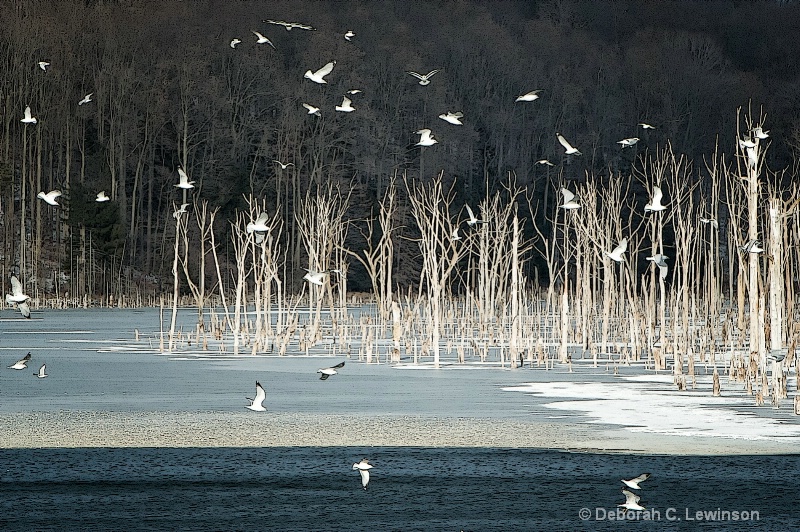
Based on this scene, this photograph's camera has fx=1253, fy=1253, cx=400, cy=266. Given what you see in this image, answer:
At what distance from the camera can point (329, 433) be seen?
10.3m

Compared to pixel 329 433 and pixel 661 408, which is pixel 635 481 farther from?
pixel 661 408

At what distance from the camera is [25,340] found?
22.5 metres

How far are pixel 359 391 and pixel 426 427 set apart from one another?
127 inches

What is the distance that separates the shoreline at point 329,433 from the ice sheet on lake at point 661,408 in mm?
384

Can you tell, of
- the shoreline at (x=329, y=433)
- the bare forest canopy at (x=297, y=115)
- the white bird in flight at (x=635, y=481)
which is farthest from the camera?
the bare forest canopy at (x=297, y=115)

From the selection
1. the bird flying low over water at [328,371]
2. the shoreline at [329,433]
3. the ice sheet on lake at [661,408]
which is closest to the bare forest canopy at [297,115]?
the bird flying low over water at [328,371]

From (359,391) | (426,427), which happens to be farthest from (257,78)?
(426,427)

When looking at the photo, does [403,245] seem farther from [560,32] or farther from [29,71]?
[560,32]

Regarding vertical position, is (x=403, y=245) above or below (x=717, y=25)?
below

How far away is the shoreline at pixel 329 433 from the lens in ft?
31.3

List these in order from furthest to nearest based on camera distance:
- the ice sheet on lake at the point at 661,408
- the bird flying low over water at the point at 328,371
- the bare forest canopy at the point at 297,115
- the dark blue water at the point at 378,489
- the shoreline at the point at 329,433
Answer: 1. the bare forest canopy at the point at 297,115
2. the bird flying low over water at the point at 328,371
3. the ice sheet on lake at the point at 661,408
4. the shoreline at the point at 329,433
5. the dark blue water at the point at 378,489

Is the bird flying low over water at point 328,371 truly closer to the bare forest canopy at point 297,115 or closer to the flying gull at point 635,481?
the flying gull at point 635,481

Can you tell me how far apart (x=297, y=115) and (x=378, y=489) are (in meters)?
40.6

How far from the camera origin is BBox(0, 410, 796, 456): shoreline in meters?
9.55
